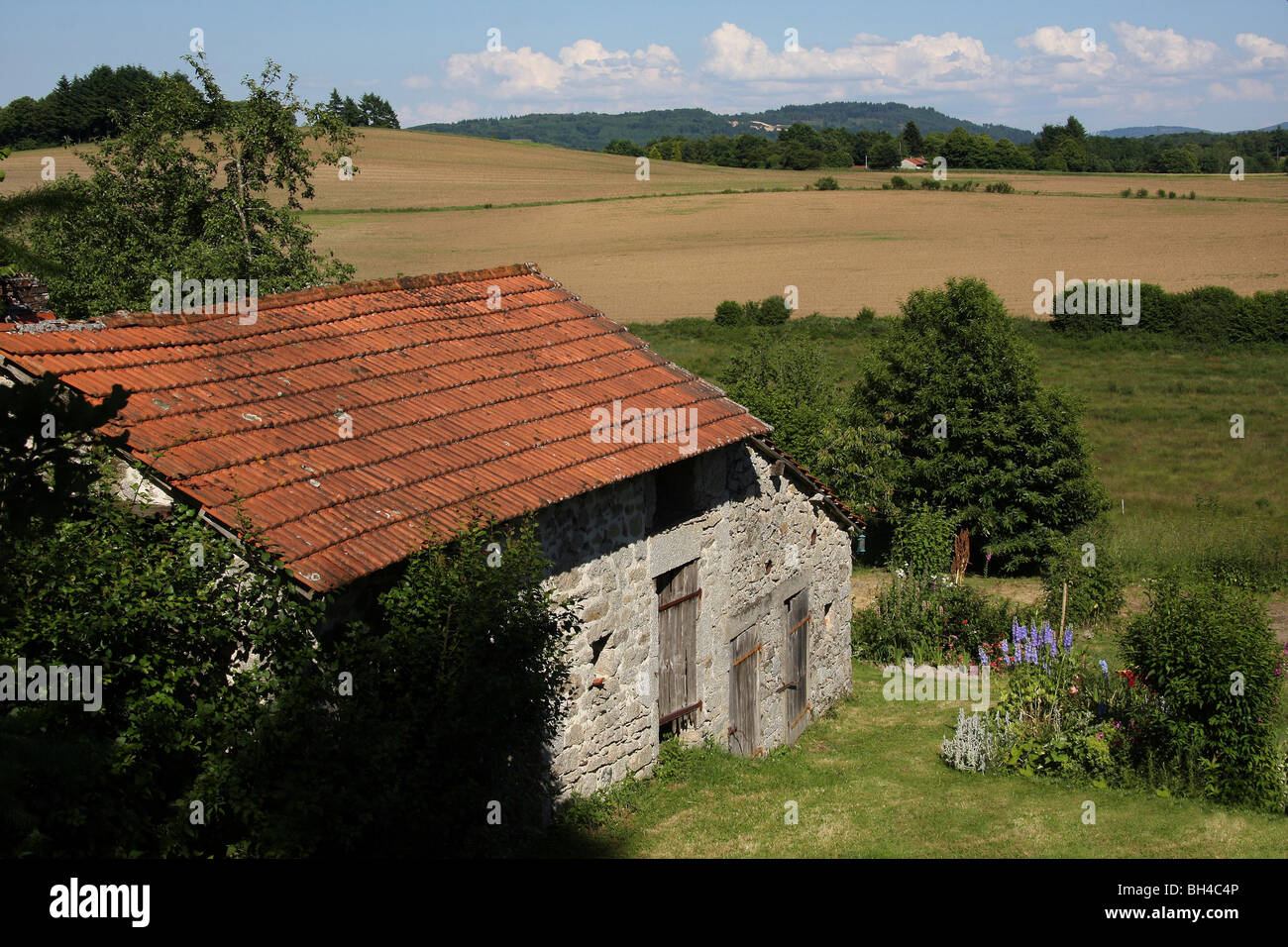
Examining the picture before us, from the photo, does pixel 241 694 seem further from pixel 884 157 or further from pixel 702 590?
pixel 884 157

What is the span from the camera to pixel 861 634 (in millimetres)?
18109

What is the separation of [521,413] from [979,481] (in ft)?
53.3

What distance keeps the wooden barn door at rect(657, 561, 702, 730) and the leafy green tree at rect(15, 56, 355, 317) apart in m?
10.6

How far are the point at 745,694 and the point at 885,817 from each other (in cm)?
246

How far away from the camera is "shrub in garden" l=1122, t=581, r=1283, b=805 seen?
10.2 metres

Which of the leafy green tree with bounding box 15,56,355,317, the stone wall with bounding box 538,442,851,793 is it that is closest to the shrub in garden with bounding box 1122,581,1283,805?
the stone wall with bounding box 538,442,851,793

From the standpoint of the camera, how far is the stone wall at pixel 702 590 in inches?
360

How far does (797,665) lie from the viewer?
534 inches
